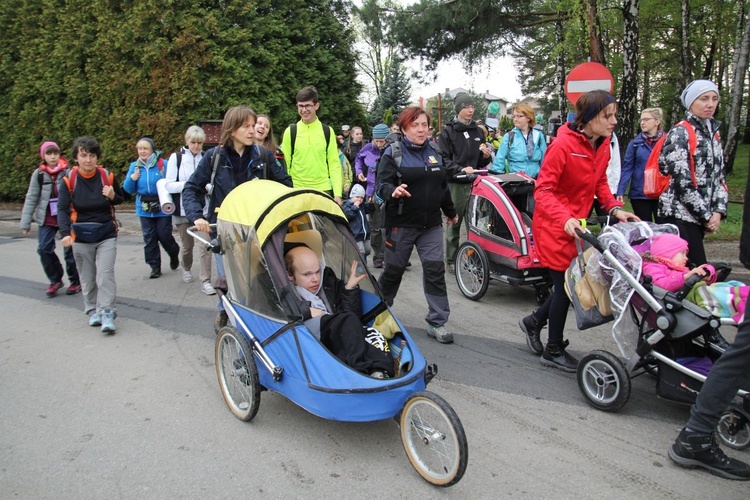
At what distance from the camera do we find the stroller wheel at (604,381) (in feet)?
12.1

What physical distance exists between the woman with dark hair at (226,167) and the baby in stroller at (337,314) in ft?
2.90

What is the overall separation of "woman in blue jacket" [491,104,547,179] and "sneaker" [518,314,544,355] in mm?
3202

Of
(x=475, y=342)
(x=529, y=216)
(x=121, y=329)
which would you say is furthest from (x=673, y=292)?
(x=121, y=329)

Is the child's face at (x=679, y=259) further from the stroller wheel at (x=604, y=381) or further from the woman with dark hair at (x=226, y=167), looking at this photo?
the woman with dark hair at (x=226, y=167)

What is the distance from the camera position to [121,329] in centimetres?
591

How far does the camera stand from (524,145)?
765 centimetres

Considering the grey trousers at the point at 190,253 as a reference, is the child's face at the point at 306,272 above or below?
above

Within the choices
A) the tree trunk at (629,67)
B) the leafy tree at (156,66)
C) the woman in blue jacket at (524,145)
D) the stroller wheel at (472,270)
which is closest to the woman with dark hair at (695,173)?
the stroller wheel at (472,270)

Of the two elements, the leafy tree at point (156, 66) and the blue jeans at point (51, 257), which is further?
the leafy tree at point (156, 66)

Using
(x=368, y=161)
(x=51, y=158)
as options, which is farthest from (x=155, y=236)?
(x=368, y=161)

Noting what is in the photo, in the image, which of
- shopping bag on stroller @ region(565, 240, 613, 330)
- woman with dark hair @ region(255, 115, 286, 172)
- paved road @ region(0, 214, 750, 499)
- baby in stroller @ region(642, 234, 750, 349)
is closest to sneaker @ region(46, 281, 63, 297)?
paved road @ region(0, 214, 750, 499)

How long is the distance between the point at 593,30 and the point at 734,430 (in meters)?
10.7

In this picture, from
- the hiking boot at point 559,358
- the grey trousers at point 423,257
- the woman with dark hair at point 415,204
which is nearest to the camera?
the hiking boot at point 559,358

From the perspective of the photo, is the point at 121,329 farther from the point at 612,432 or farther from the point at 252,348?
the point at 612,432
